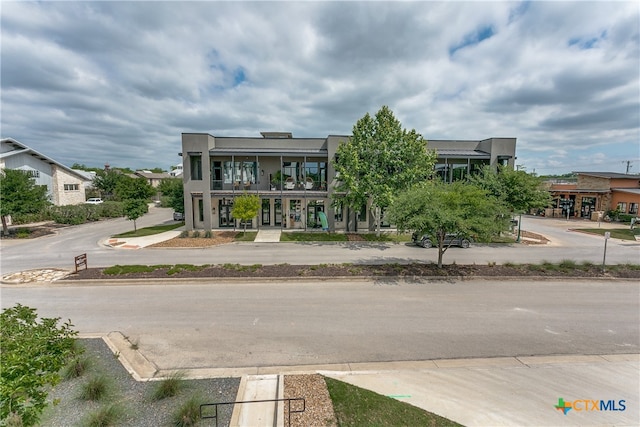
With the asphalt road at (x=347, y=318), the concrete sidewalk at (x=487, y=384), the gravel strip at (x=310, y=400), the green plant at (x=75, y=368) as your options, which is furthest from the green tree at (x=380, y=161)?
the green plant at (x=75, y=368)

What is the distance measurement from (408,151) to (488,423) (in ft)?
64.6

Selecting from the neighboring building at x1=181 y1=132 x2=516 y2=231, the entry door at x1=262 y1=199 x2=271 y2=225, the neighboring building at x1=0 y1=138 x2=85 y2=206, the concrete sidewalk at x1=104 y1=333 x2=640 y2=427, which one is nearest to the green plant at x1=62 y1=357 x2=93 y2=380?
the concrete sidewalk at x1=104 y1=333 x2=640 y2=427

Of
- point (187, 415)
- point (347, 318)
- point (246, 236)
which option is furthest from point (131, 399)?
Result: point (246, 236)

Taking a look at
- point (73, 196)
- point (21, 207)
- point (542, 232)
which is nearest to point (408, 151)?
point (542, 232)

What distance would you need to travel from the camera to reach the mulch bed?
13.5 meters

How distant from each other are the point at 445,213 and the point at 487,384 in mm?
7684

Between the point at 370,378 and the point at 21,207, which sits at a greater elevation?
the point at 21,207

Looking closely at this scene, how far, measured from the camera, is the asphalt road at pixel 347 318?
789 centimetres

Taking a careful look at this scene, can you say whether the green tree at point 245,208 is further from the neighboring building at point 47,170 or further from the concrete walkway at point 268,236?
the neighboring building at point 47,170

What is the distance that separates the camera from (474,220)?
521 inches

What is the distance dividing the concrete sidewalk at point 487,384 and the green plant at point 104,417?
117cm

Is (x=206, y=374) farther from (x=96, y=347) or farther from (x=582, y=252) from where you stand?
(x=582, y=252)

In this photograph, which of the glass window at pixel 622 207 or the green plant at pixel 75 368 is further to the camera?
the glass window at pixel 622 207

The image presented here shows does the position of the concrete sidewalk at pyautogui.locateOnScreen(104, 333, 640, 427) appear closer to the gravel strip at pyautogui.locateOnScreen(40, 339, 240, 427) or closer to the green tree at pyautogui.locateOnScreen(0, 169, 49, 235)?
the gravel strip at pyautogui.locateOnScreen(40, 339, 240, 427)
